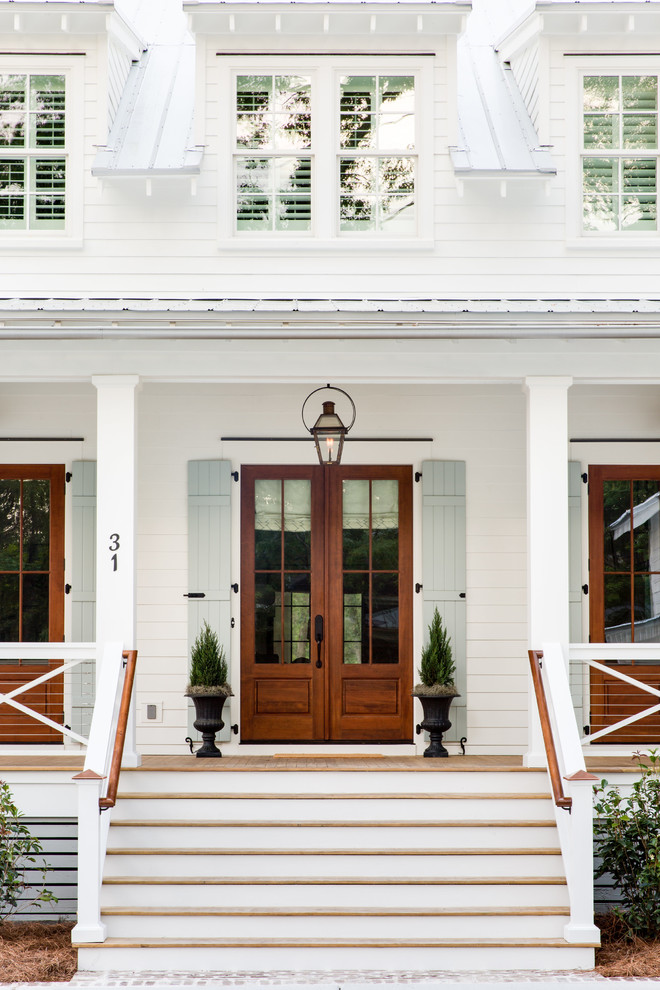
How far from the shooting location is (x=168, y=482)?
8.36 meters

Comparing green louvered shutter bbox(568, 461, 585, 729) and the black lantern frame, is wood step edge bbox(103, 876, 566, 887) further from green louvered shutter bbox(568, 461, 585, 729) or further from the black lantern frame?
the black lantern frame

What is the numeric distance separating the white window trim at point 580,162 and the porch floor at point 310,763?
13.2ft

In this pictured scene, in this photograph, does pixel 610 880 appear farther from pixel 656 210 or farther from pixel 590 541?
pixel 656 210

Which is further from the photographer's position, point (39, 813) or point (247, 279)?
point (247, 279)

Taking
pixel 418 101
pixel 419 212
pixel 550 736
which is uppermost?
pixel 418 101

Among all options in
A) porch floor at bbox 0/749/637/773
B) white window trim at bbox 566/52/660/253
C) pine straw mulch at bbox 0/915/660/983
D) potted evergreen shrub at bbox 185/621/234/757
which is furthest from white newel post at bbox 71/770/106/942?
white window trim at bbox 566/52/660/253

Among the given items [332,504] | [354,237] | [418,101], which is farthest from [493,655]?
[418,101]

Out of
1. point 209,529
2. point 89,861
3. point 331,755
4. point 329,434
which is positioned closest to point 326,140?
point 329,434

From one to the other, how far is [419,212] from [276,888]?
17.2 feet

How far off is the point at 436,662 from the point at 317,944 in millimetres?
2668

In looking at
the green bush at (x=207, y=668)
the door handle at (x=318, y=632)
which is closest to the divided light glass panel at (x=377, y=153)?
the door handle at (x=318, y=632)

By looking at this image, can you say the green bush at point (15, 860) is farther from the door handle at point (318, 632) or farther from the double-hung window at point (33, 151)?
the double-hung window at point (33, 151)

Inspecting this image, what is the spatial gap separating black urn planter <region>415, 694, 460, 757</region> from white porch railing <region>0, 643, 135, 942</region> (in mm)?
2366

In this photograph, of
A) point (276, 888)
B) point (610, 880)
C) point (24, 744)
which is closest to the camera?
point (276, 888)
